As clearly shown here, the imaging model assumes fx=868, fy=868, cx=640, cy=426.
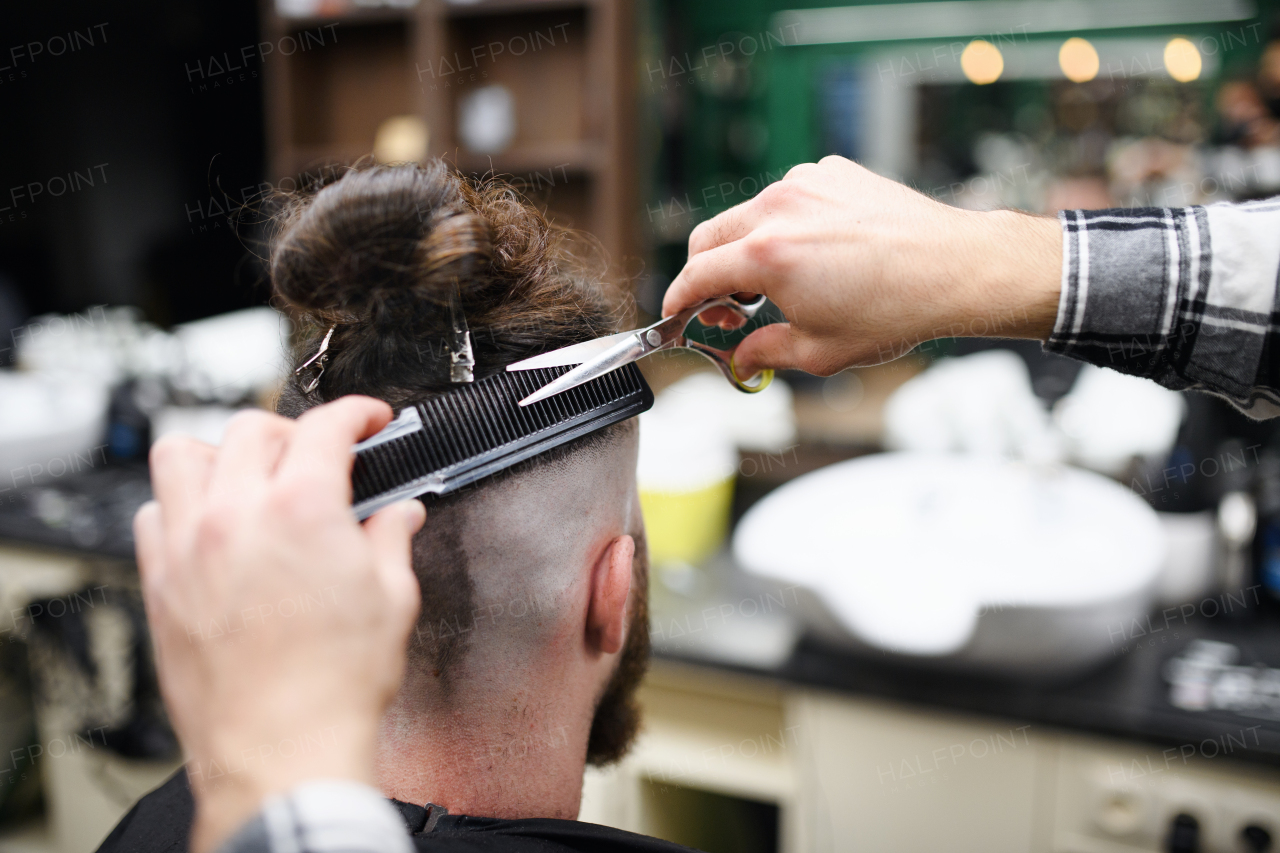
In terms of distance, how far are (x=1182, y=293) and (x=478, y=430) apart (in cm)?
67

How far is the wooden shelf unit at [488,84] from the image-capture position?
9.57 feet


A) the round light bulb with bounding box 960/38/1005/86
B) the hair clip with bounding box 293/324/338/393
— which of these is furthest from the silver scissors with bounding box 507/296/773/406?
the round light bulb with bounding box 960/38/1005/86

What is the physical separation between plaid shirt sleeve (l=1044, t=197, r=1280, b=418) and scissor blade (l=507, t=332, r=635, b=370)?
0.43 m

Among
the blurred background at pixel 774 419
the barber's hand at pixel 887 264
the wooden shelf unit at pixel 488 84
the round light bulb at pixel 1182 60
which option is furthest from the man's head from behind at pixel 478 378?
the round light bulb at pixel 1182 60

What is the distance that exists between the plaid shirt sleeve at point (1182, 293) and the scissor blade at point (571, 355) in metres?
0.43

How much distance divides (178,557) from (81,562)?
6.84 feet

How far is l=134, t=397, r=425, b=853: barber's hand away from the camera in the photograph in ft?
1.44

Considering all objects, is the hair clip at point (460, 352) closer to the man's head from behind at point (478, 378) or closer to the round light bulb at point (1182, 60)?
the man's head from behind at point (478, 378)

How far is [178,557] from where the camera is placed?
476 mm

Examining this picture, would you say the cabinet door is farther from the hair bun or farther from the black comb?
the hair bun

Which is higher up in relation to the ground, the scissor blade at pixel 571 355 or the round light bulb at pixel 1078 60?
the round light bulb at pixel 1078 60

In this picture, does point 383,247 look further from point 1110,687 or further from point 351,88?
point 351,88

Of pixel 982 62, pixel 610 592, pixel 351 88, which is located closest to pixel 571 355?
pixel 610 592

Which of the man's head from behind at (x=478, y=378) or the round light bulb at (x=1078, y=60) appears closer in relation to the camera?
the man's head from behind at (x=478, y=378)
